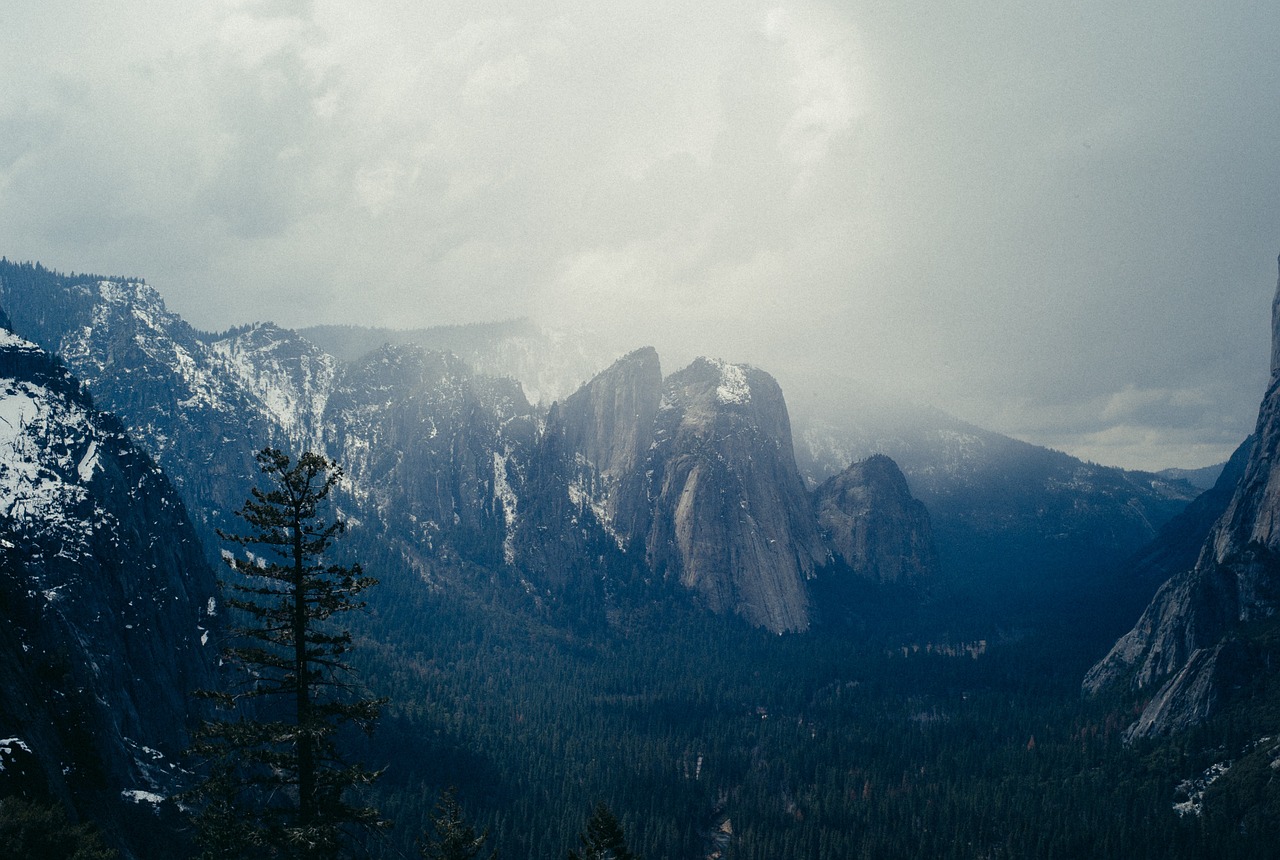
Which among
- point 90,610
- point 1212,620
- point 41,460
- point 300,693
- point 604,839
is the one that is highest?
point 41,460

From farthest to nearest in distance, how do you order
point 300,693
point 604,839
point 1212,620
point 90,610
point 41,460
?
1. point 1212,620
2. point 41,460
3. point 90,610
4. point 604,839
5. point 300,693

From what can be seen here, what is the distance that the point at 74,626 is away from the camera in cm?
8400

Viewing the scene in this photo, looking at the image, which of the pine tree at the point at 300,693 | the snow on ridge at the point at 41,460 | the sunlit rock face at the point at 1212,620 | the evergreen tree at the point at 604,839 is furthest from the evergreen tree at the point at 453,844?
the sunlit rock face at the point at 1212,620

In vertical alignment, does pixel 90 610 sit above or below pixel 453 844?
above

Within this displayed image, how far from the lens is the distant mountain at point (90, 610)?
196 feet

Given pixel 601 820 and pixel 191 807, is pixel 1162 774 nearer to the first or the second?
pixel 601 820

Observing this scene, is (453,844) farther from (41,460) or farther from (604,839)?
(41,460)

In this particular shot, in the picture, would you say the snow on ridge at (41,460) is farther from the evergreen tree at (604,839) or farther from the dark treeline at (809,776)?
the evergreen tree at (604,839)

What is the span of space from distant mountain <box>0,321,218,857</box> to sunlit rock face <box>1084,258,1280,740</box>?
564 ft

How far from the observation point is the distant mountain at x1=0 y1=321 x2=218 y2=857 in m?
59.8

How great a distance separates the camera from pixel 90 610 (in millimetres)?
88750

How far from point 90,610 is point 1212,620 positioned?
21588 centimetres

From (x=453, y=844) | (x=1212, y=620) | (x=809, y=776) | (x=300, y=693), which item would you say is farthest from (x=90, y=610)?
(x=1212, y=620)

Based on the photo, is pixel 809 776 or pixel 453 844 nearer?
pixel 453 844
